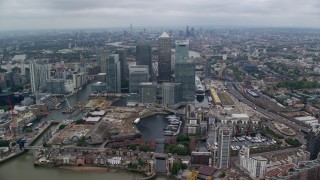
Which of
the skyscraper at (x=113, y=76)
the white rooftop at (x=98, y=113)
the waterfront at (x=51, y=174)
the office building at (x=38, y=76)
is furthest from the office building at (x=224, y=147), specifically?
the office building at (x=38, y=76)

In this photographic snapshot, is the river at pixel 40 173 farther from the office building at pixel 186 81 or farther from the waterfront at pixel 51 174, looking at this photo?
the office building at pixel 186 81

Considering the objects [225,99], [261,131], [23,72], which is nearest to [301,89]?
[225,99]

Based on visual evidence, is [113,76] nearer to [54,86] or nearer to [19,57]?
[54,86]

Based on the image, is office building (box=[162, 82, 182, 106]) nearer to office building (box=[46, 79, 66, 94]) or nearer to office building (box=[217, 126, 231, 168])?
office building (box=[46, 79, 66, 94])

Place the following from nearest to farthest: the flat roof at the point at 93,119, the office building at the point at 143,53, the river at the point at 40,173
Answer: the river at the point at 40,173 → the flat roof at the point at 93,119 → the office building at the point at 143,53

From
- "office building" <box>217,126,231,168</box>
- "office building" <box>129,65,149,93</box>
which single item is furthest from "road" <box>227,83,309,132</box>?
"office building" <box>129,65,149,93</box>

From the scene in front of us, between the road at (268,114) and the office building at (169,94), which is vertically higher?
the office building at (169,94)
